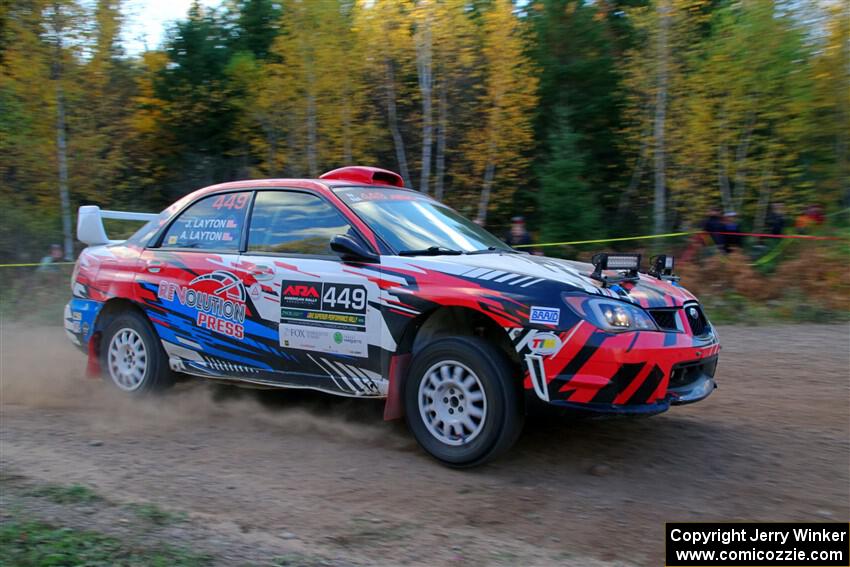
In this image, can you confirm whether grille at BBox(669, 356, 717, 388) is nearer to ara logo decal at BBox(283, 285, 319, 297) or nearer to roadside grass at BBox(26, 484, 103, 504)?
ara logo decal at BBox(283, 285, 319, 297)

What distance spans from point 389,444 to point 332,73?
17.9 metres

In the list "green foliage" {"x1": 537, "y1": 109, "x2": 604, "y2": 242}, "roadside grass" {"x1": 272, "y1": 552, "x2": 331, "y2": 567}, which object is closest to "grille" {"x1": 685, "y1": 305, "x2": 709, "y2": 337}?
"roadside grass" {"x1": 272, "y1": 552, "x2": 331, "y2": 567}

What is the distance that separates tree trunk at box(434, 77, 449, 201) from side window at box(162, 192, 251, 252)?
17024mm

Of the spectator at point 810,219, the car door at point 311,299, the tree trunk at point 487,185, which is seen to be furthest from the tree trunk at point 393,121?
the car door at point 311,299

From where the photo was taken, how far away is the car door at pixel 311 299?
5.09 metres

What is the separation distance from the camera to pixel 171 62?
27.9 m

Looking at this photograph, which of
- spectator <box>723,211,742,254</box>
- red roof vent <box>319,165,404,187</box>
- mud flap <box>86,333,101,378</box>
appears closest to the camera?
red roof vent <box>319,165,404,187</box>

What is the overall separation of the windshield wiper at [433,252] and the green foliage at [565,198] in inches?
658

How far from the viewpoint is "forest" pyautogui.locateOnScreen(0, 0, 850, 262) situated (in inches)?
735

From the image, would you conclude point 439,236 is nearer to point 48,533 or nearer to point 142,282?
point 142,282

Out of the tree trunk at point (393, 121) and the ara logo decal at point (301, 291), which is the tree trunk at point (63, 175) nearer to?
the tree trunk at point (393, 121)

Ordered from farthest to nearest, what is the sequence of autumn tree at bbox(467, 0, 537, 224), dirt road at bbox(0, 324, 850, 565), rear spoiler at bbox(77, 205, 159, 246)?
autumn tree at bbox(467, 0, 537, 224) < rear spoiler at bbox(77, 205, 159, 246) < dirt road at bbox(0, 324, 850, 565)

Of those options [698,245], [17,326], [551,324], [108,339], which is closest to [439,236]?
[551,324]

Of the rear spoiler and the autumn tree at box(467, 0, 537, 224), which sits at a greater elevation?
the autumn tree at box(467, 0, 537, 224)
